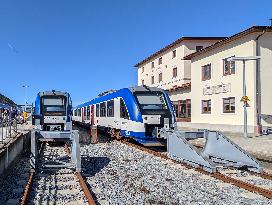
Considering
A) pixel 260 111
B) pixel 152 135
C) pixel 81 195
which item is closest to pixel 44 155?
pixel 152 135

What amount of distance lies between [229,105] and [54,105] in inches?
584

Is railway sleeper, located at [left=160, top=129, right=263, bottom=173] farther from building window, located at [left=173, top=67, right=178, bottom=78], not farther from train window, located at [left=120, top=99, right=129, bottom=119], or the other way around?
building window, located at [left=173, top=67, right=178, bottom=78]

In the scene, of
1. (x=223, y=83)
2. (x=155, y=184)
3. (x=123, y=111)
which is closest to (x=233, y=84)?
(x=223, y=83)

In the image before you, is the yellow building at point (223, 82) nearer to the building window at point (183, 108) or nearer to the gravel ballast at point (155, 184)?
the building window at point (183, 108)

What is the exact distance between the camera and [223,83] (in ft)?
98.2

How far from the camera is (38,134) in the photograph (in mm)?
11836

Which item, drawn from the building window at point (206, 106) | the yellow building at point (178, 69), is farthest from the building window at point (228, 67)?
the yellow building at point (178, 69)

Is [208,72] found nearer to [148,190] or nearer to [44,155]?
[44,155]

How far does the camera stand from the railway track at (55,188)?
7539 mm

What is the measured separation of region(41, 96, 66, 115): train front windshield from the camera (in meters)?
19.8

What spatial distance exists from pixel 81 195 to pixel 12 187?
79.3 inches

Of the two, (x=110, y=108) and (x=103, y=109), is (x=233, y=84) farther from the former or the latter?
(x=110, y=108)

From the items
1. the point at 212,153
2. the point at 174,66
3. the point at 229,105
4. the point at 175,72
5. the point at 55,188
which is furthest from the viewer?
the point at 175,72

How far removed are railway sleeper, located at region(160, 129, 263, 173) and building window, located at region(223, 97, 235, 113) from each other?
1565 centimetres
